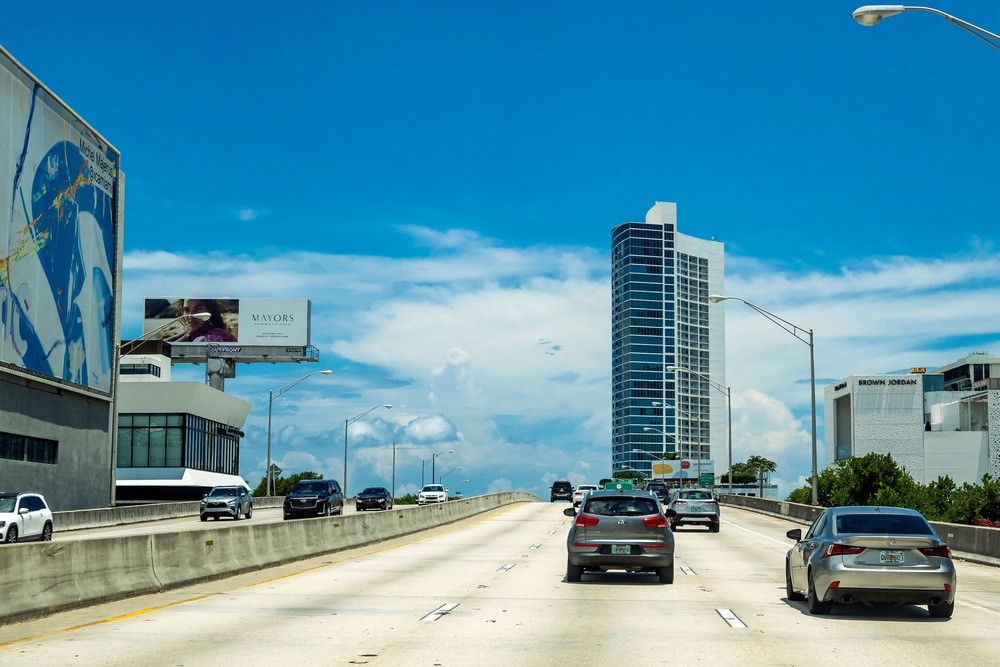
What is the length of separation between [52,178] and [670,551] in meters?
40.4

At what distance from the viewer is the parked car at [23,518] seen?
27.7 metres

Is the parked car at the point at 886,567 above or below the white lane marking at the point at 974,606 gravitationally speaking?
above

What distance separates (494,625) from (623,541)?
6.09 meters

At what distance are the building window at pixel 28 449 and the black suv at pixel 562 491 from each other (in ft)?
129

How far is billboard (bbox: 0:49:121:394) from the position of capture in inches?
1780

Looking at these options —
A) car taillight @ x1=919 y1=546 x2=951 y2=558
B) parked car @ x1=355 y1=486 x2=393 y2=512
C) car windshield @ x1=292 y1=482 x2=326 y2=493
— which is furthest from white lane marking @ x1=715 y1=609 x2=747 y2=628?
parked car @ x1=355 y1=486 x2=393 y2=512

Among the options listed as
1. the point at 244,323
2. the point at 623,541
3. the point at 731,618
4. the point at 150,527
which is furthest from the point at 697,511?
the point at 244,323

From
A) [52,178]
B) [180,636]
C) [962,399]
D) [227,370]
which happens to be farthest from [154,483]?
[962,399]

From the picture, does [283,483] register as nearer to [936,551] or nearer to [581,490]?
[581,490]

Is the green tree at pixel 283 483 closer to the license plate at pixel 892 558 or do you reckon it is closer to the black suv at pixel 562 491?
the black suv at pixel 562 491

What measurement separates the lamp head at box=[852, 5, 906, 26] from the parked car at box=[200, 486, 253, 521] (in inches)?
1479

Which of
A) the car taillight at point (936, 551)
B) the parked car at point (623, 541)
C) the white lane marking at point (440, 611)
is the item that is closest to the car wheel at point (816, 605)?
the car taillight at point (936, 551)

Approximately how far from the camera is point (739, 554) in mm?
27484

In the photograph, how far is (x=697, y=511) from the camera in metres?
38.3
